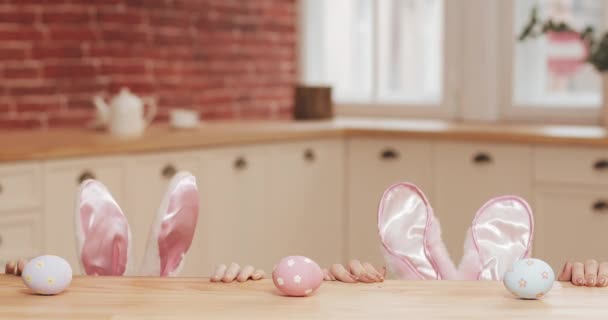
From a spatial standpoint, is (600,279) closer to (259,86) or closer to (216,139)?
(216,139)

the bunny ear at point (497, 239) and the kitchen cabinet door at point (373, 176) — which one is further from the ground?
the bunny ear at point (497, 239)

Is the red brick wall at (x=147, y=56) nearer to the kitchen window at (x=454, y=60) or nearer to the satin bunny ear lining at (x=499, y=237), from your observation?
the kitchen window at (x=454, y=60)

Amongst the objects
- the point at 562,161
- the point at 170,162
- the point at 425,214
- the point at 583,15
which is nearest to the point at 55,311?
the point at 425,214

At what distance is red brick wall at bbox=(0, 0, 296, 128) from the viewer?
3684 mm

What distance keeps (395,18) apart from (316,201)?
1013 mm

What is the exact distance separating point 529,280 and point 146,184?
218 centimetres

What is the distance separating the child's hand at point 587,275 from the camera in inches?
56.4

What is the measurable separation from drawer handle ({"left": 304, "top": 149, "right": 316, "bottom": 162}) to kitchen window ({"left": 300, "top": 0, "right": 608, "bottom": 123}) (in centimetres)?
73

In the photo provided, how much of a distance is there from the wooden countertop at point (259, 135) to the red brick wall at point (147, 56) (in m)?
0.17

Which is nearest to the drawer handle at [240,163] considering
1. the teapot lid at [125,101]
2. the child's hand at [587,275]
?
the teapot lid at [125,101]

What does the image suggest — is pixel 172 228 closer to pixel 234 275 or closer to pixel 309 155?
pixel 234 275

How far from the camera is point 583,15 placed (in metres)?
4.15

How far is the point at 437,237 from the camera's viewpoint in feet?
5.36

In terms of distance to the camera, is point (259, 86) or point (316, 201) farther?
point (259, 86)
